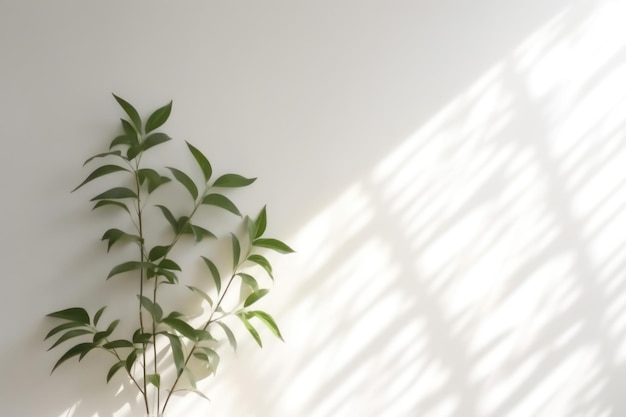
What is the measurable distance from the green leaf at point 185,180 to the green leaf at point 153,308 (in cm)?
34

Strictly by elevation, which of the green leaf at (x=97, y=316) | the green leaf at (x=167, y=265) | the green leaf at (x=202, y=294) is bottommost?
the green leaf at (x=97, y=316)

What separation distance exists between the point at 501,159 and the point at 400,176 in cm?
35

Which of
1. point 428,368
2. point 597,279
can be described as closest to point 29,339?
point 428,368

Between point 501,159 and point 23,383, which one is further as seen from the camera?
point 501,159

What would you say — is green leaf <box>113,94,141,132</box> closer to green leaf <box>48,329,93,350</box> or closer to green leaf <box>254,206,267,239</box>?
green leaf <box>254,206,267,239</box>

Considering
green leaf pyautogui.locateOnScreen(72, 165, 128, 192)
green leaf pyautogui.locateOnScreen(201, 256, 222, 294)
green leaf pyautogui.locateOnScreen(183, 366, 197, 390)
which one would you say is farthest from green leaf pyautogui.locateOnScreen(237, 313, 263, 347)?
green leaf pyautogui.locateOnScreen(72, 165, 128, 192)

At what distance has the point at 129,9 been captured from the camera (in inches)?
82.0

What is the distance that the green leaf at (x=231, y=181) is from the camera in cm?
208

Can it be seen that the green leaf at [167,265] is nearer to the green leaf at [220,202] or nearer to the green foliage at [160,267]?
the green foliage at [160,267]

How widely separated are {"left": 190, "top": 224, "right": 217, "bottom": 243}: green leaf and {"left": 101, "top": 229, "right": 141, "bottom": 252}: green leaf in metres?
0.16

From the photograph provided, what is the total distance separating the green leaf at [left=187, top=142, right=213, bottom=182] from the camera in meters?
2.06

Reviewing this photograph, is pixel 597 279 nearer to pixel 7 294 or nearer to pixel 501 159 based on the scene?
pixel 501 159

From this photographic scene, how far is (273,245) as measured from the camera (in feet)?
6.90

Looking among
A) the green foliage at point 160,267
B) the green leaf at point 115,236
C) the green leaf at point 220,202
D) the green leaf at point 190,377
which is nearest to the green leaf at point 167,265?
the green foliage at point 160,267
